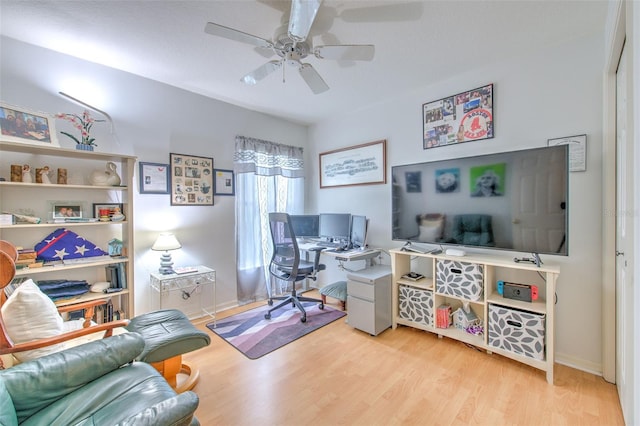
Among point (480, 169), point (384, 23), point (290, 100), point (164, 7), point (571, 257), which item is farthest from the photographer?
point (290, 100)

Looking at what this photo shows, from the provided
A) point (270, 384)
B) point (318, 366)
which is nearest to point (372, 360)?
point (318, 366)

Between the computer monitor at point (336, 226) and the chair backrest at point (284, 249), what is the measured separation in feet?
2.08

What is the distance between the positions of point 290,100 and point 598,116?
2803 mm

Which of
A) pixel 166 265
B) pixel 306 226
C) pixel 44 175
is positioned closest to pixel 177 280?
pixel 166 265

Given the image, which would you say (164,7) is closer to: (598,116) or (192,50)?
(192,50)

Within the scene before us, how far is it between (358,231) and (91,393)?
8.90 feet

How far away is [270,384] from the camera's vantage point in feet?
6.37

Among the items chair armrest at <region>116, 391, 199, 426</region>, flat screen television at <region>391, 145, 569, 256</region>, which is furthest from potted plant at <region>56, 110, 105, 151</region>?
flat screen television at <region>391, 145, 569, 256</region>

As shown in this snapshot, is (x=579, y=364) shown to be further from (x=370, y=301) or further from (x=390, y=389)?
(x=370, y=301)

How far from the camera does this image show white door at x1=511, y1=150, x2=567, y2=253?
1.93 metres

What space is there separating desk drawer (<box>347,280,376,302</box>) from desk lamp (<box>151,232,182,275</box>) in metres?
1.80

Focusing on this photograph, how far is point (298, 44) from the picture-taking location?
1.81m

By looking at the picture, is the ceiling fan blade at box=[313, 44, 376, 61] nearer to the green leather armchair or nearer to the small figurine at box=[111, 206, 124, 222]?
the green leather armchair

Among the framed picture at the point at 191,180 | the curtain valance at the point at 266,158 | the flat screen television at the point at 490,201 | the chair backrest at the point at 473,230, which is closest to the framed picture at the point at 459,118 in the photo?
the flat screen television at the point at 490,201
